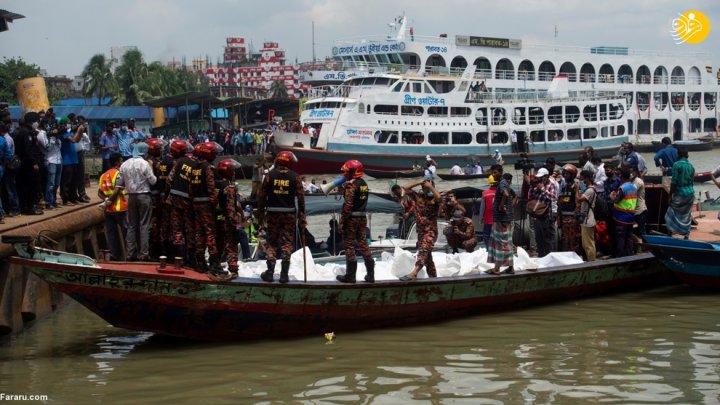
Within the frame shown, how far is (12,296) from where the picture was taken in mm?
11047

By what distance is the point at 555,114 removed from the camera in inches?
1886

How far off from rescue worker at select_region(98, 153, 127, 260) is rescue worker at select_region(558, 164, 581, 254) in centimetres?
628

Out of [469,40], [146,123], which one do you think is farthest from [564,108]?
[146,123]

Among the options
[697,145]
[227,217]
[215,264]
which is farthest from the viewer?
[697,145]

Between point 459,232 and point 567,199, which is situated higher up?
point 567,199

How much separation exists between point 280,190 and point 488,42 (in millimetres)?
45144

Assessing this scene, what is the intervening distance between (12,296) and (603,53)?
184 feet

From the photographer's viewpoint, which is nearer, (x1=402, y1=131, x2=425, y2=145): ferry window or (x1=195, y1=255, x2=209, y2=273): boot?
(x1=195, y1=255, x2=209, y2=273): boot

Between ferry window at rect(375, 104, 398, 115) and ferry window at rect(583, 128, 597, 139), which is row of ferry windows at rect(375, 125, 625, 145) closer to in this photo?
ferry window at rect(583, 128, 597, 139)

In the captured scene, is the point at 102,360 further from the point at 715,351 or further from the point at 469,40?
the point at 469,40

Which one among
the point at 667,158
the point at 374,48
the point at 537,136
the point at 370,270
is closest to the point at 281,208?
the point at 370,270

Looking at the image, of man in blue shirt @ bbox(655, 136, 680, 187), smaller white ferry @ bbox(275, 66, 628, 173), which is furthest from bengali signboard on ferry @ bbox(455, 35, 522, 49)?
man in blue shirt @ bbox(655, 136, 680, 187)

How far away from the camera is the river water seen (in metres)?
8.72

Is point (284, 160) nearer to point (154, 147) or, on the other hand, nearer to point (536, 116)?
point (154, 147)
